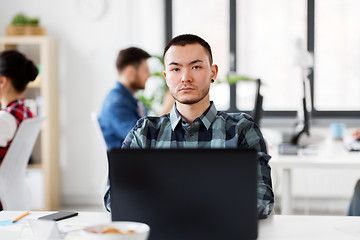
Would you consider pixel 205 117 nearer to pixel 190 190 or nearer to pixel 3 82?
pixel 190 190

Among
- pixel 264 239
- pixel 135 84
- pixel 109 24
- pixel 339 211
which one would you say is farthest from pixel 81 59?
pixel 264 239

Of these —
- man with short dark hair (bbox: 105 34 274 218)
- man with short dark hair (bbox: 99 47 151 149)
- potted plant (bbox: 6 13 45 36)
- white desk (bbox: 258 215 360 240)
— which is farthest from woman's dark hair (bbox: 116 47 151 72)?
white desk (bbox: 258 215 360 240)

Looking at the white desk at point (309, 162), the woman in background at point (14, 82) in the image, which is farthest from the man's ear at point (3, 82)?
the white desk at point (309, 162)

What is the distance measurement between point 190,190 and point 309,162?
1846mm

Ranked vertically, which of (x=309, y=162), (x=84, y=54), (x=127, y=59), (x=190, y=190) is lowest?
(x=309, y=162)

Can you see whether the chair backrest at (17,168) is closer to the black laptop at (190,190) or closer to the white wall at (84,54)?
the black laptop at (190,190)

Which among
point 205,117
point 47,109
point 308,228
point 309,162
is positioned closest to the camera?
point 308,228

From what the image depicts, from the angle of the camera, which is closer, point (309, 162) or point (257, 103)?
point (309, 162)

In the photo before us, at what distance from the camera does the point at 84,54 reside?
4738 mm

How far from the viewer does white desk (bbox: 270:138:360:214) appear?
2.76 m

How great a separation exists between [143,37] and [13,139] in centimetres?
243

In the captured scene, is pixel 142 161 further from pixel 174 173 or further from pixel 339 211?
pixel 339 211

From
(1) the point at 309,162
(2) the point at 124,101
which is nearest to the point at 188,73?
(1) the point at 309,162

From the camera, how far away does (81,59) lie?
474cm
